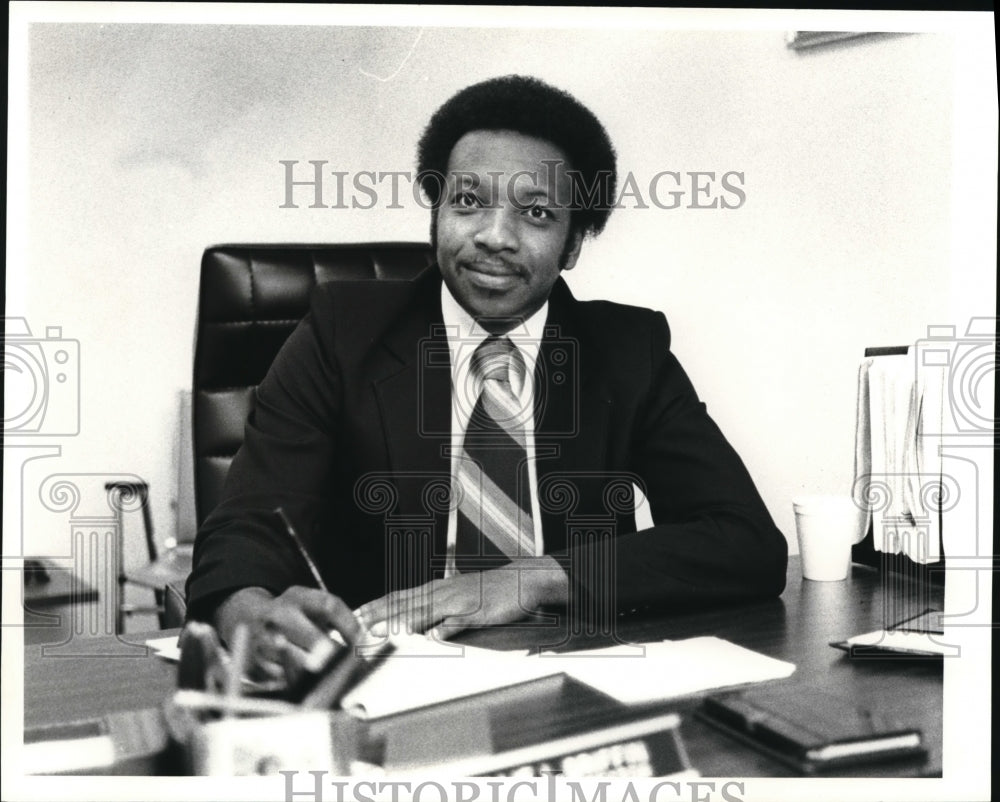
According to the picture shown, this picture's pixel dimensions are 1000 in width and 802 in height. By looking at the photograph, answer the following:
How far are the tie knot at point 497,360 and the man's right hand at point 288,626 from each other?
339 mm

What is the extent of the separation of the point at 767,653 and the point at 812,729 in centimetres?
16

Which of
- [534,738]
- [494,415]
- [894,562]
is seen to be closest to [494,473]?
[494,415]

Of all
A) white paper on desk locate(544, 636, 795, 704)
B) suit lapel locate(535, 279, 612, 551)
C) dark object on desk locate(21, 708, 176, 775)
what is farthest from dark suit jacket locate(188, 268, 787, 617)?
dark object on desk locate(21, 708, 176, 775)

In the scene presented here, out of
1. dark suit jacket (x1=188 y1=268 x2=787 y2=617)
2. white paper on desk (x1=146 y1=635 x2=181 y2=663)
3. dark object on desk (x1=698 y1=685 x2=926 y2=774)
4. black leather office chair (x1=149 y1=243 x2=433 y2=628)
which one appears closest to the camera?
dark object on desk (x1=698 y1=685 x2=926 y2=774)

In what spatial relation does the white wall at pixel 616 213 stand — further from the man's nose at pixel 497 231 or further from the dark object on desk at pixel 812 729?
the dark object on desk at pixel 812 729

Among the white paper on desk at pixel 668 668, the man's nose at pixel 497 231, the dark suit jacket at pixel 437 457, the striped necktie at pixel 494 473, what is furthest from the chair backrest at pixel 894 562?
the man's nose at pixel 497 231

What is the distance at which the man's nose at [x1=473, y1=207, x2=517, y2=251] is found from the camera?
1.12 metres

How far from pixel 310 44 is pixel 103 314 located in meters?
0.43

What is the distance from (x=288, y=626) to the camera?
92 cm

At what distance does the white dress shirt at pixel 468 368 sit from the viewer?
1.13 metres

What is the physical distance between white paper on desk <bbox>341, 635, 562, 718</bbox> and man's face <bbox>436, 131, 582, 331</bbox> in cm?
42

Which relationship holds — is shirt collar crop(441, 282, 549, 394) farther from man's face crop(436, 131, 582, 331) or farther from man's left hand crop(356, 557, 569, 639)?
man's left hand crop(356, 557, 569, 639)

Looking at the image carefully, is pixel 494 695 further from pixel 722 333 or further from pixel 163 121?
pixel 163 121

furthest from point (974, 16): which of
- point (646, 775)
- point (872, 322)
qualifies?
point (646, 775)
